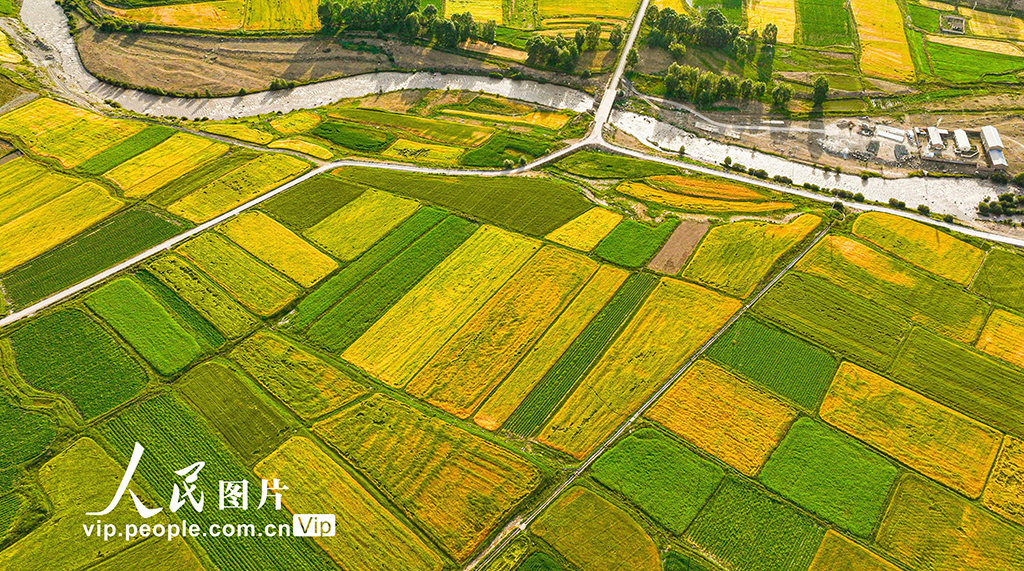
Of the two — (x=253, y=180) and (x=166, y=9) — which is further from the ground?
(x=166, y=9)

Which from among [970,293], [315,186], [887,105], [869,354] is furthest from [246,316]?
[887,105]

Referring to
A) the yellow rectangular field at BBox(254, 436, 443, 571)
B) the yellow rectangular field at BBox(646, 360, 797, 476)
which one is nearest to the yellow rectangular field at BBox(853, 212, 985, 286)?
the yellow rectangular field at BBox(646, 360, 797, 476)

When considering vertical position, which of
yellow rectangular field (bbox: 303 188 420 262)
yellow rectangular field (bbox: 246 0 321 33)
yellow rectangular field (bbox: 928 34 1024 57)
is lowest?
yellow rectangular field (bbox: 303 188 420 262)

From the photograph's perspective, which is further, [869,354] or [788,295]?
[788,295]

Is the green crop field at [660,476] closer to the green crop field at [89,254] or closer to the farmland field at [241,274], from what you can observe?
the farmland field at [241,274]

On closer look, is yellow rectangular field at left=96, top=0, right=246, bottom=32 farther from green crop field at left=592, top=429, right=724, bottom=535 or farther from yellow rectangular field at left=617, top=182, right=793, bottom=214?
green crop field at left=592, top=429, right=724, bottom=535

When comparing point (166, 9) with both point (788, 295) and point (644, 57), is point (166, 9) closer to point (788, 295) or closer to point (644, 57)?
point (644, 57)
